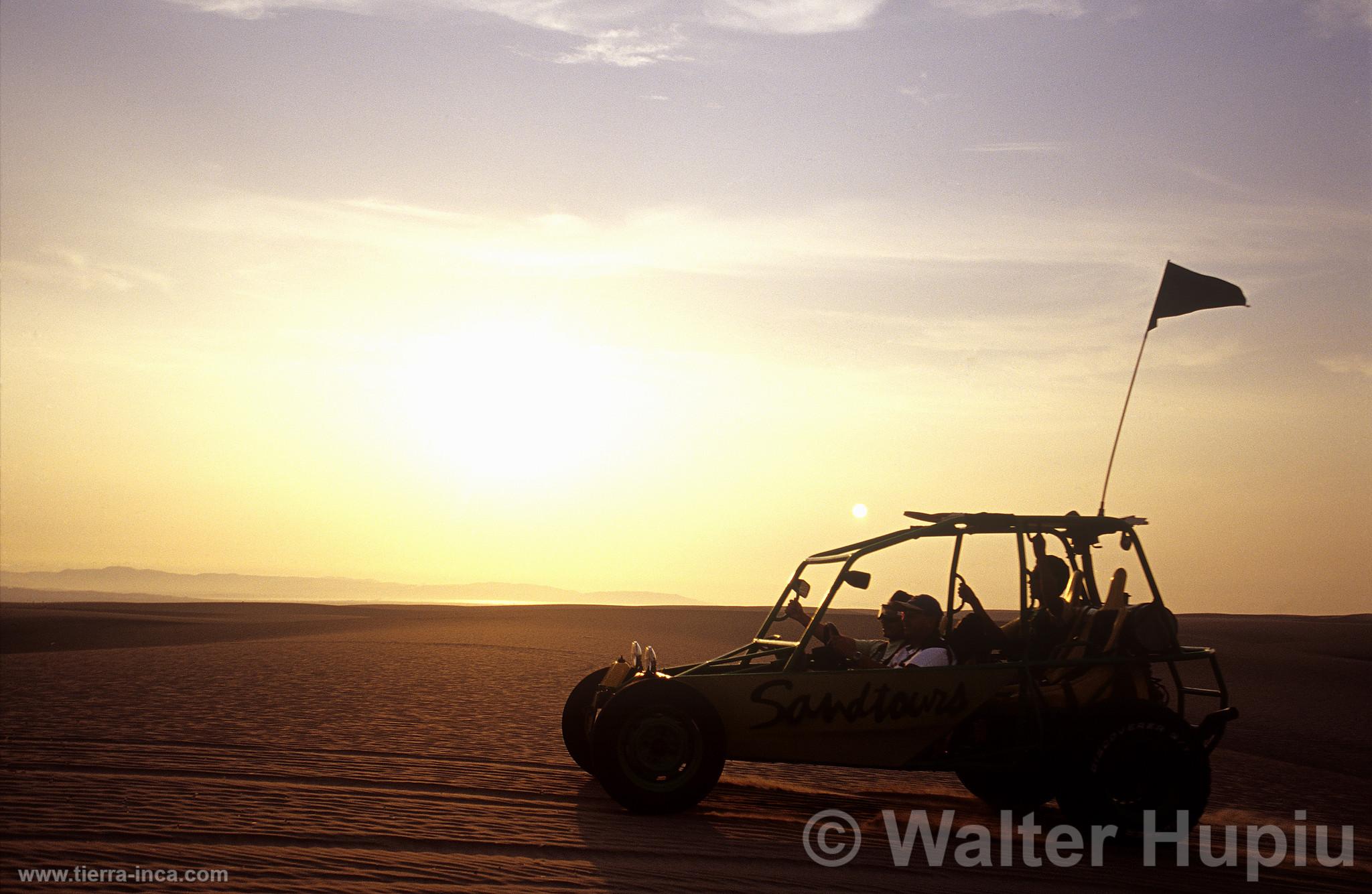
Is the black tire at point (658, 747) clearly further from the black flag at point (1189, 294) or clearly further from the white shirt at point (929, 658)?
the black flag at point (1189, 294)

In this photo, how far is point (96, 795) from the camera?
8.05m

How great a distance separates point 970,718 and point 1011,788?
4.73ft

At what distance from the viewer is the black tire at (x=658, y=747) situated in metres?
8.23

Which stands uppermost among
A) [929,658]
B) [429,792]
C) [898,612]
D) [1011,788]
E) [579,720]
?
[898,612]

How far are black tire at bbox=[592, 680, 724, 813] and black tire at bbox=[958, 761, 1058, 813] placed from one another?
1.89 metres

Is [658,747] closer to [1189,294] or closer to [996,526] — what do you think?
[996,526]

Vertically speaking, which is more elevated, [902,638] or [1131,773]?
[902,638]

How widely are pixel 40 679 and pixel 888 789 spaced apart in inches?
534

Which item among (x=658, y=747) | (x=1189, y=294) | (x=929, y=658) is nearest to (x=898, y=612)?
(x=929, y=658)

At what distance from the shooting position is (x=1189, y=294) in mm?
10391

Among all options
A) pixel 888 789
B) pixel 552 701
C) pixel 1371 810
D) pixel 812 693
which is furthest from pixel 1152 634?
pixel 552 701

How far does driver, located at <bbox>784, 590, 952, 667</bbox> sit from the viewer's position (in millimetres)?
8766

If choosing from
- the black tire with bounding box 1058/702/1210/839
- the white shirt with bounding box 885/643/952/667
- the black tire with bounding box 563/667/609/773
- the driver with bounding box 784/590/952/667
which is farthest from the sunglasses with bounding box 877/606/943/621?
the black tire with bounding box 563/667/609/773

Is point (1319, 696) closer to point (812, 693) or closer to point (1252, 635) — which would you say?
point (812, 693)
